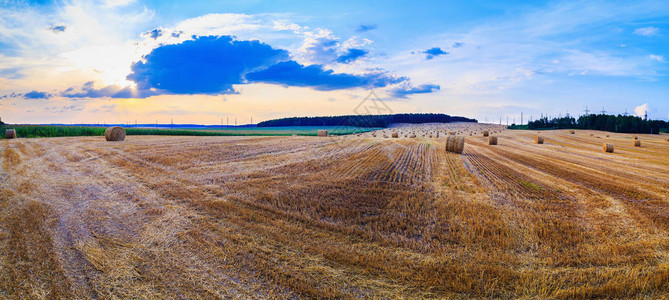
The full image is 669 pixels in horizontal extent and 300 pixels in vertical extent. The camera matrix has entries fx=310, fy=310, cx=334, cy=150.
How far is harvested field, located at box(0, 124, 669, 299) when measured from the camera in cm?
408

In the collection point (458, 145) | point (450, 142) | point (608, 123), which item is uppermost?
point (608, 123)

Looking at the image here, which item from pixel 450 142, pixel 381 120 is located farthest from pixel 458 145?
pixel 381 120

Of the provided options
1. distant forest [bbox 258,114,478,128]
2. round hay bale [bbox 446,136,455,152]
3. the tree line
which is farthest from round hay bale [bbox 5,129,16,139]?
the tree line

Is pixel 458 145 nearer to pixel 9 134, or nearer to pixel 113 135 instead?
pixel 113 135

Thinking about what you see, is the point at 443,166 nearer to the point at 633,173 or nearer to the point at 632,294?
the point at 633,173

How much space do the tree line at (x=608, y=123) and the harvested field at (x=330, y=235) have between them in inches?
2674

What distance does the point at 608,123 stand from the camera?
72250 millimetres

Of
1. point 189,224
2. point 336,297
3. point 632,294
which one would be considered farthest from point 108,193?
point 632,294

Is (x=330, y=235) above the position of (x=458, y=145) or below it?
below

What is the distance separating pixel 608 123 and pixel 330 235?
92638 mm

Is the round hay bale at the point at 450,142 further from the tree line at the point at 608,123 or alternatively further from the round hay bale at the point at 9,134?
the tree line at the point at 608,123

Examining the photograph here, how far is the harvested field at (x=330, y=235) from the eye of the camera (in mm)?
4082

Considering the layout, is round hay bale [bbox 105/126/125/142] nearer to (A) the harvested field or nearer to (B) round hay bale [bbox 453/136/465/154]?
(A) the harvested field

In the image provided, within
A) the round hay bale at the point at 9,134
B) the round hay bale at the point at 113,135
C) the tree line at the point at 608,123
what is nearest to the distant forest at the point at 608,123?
the tree line at the point at 608,123
